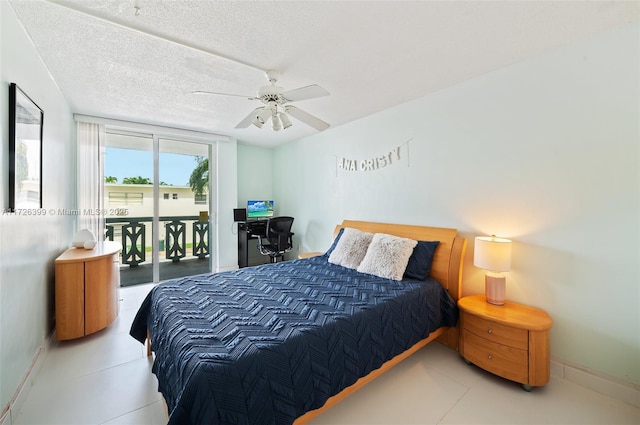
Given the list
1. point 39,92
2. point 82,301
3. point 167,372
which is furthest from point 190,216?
point 167,372

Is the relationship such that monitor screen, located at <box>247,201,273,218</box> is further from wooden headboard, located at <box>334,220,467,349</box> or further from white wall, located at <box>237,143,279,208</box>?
wooden headboard, located at <box>334,220,467,349</box>

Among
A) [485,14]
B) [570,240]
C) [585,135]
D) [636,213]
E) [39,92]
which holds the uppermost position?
[485,14]

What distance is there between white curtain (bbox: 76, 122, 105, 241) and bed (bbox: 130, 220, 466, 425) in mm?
2377

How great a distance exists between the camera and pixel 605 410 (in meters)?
1.68

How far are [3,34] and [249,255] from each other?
4.01 metres

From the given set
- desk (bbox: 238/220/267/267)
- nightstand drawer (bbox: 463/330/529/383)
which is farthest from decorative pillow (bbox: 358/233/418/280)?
desk (bbox: 238/220/267/267)

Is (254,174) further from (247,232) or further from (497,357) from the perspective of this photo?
(497,357)

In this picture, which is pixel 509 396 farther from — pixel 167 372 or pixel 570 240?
pixel 167 372

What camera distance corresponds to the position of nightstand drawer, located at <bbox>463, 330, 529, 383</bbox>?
184 centimetres

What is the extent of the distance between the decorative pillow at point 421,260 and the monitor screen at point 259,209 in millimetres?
3408

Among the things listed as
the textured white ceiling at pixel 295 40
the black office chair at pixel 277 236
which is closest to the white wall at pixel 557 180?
the textured white ceiling at pixel 295 40

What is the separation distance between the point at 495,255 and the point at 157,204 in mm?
4602

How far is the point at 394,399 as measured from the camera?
5.85 ft

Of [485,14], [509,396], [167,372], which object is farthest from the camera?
[509,396]
